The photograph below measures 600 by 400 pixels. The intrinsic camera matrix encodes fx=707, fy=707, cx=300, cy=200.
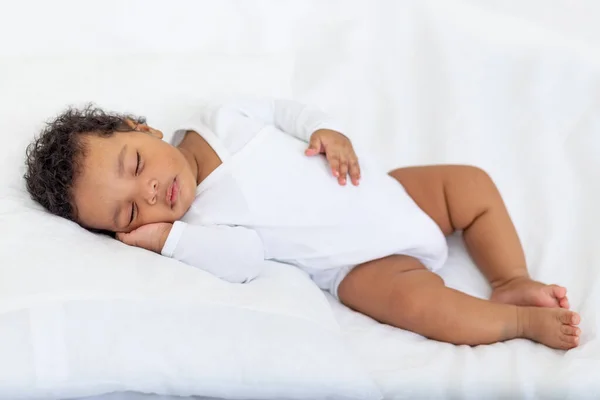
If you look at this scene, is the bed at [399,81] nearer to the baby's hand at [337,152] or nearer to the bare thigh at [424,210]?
the bare thigh at [424,210]

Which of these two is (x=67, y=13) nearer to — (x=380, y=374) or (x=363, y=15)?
(x=363, y=15)

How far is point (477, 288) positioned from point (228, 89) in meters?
0.70

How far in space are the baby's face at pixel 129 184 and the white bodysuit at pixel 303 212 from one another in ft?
0.18

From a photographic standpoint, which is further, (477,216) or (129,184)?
(477,216)

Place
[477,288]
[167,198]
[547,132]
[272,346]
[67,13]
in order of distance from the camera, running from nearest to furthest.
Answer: [272,346], [167,198], [477,288], [547,132], [67,13]

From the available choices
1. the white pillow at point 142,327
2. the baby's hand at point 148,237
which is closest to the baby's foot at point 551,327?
the white pillow at point 142,327

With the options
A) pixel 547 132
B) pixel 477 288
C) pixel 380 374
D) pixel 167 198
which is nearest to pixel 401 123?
pixel 547 132

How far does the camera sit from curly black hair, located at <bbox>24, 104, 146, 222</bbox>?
47.8 inches

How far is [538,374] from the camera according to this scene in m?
1.06

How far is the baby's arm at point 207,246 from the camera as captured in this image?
1189mm

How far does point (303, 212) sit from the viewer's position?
4.30ft

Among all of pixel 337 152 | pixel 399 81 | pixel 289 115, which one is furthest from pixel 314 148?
pixel 399 81

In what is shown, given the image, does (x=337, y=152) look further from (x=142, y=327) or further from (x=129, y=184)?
(x=142, y=327)

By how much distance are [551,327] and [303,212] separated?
18.5 inches
